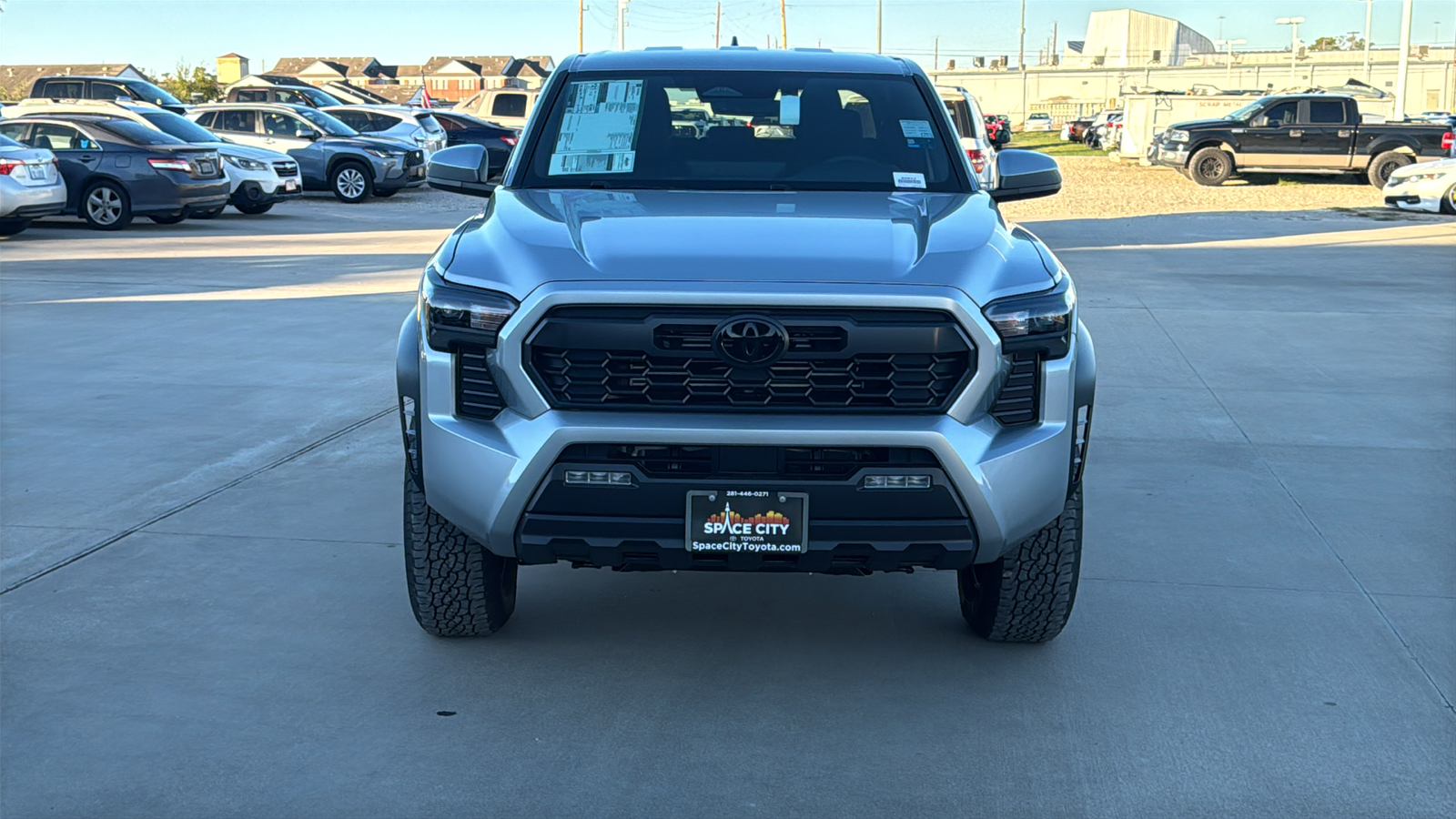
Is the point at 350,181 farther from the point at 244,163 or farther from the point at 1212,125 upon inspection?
the point at 1212,125

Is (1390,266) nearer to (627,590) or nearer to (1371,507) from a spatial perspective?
(1371,507)

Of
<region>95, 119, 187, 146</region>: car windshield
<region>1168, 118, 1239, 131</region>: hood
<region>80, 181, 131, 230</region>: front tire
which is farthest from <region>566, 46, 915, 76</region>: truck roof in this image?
<region>1168, 118, 1239, 131</region>: hood

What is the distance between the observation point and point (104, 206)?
59.6 ft

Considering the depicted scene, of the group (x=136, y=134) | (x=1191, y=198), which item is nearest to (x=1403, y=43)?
(x=1191, y=198)

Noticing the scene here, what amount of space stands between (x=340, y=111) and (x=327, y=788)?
25.7 metres

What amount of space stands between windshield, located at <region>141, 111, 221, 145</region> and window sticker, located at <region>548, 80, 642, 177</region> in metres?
15.7

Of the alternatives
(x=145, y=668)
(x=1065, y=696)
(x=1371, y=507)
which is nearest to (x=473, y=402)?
(x=145, y=668)

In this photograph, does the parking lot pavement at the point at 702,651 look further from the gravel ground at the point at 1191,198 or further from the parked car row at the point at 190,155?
the gravel ground at the point at 1191,198

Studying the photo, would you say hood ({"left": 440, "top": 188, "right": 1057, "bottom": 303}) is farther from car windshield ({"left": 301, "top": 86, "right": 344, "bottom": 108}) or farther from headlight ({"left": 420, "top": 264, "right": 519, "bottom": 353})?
car windshield ({"left": 301, "top": 86, "right": 344, "bottom": 108})

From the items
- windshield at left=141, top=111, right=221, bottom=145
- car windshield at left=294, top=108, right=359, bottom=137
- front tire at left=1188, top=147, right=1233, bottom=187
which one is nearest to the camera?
windshield at left=141, top=111, right=221, bottom=145

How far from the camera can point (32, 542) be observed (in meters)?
5.38

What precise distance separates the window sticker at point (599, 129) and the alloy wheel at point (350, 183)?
1936cm

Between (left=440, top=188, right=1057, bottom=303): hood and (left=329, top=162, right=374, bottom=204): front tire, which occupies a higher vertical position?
(left=440, top=188, right=1057, bottom=303): hood

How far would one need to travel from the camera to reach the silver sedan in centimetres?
1611
